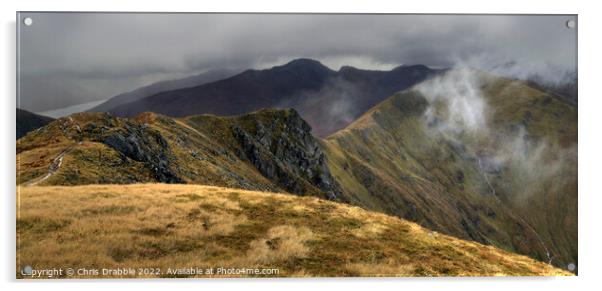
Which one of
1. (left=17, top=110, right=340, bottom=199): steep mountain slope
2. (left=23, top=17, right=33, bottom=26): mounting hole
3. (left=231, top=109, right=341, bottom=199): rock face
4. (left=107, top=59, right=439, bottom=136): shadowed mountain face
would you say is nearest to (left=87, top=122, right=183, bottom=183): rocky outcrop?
(left=17, top=110, right=340, bottom=199): steep mountain slope

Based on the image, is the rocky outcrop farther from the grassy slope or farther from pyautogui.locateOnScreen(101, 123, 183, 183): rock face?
the grassy slope

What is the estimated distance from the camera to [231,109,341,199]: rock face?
71.0 meters

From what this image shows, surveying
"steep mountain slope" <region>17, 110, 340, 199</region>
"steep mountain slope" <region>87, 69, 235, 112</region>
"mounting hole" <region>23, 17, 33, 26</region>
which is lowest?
"steep mountain slope" <region>17, 110, 340, 199</region>

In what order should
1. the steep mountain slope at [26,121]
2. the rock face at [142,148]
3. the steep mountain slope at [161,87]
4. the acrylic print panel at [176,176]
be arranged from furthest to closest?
1. the rock face at [142,148]
2. the steep mountain slope at [161,87]
3. the steep mountain slope at [26,121]
4. the acrylic print panel at [176,176]

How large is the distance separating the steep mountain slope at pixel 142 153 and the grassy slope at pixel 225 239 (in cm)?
356

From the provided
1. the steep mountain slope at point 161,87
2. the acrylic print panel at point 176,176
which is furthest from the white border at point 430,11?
Answer: the steep mountain slope at point 161,87

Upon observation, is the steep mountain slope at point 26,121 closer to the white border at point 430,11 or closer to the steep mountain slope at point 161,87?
the white border at point 430,11

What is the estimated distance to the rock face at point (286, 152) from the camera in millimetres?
71000

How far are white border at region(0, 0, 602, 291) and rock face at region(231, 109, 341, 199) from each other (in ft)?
161

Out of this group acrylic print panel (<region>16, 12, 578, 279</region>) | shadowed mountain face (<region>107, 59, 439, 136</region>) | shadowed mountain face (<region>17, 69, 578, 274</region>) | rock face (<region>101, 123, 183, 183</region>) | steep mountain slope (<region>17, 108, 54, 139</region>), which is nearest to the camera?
acrylic print panel (<region>16, 12, 578, 279</region>)

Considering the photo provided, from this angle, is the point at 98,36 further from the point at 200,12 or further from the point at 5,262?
the point at 5,262

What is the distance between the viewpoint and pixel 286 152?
293ft

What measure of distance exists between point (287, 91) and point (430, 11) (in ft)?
184

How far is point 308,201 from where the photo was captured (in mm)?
18781
